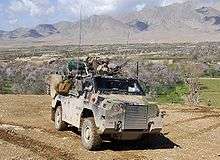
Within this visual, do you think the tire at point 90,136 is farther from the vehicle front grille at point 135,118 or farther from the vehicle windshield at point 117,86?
the vehicle windshield at point 117,86

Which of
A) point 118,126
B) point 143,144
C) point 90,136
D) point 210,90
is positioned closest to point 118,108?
point 118,126

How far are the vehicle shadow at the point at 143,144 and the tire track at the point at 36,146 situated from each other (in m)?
1.32

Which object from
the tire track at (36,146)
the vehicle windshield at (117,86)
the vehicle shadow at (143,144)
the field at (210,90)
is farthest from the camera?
the field at (210,90)

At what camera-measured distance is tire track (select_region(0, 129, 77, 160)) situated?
37.4ft

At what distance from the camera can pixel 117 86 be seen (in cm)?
1363

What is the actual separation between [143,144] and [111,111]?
2.08m

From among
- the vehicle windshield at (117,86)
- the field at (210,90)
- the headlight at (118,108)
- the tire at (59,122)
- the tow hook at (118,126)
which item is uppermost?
the vehicle windshield at (117,86)

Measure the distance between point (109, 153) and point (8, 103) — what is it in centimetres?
944

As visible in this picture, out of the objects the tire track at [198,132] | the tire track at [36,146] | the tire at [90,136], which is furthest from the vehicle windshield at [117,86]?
the tire track at [198,132]

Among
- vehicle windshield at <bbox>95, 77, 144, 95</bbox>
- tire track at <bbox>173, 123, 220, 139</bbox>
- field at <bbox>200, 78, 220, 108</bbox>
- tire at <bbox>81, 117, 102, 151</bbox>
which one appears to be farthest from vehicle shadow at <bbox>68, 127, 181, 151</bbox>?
field at <bbox>200, 78, 220, 108</bbox>

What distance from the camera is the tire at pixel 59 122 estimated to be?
1502cm

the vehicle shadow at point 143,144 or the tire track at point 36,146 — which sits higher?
→ the tire track at point 36,146

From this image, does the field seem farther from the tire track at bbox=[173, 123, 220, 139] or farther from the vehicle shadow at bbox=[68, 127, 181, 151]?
the vehicle shadow at bbox=[68, 127, 181, 151]

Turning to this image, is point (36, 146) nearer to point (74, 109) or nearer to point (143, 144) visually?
point (74, 109)
